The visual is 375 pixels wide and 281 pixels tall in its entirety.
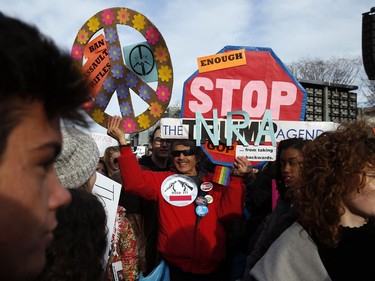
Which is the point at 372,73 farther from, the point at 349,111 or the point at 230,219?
the point at 230,219

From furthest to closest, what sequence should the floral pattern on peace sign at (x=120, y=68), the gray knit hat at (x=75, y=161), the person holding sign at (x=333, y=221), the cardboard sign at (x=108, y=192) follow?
the floral pattern on peace sign at (x=120, y=68) < the cardboard sign at (x=108, y=192) < the gray knit hat at (x=75, y=161) < the person holding sign at (x=333, y=221)

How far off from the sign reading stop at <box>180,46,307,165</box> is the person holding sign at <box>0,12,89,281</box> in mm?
2647

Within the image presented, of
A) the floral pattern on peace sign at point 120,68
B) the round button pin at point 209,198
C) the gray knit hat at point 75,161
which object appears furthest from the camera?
the round button pin at point 209,198

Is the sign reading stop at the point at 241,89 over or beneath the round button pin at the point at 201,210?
over

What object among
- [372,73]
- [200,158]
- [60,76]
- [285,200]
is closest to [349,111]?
[372,73]

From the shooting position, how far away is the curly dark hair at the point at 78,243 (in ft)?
4.48

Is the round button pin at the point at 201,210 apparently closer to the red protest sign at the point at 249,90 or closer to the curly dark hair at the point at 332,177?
the red protest sign at the point at 249,90

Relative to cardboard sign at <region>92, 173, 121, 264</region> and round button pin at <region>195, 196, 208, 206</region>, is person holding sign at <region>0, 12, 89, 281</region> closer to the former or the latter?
cardboard sign at <region>92, 173, 121, 264</region>

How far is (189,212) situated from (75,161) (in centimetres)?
155

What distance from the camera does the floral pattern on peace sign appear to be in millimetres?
3076

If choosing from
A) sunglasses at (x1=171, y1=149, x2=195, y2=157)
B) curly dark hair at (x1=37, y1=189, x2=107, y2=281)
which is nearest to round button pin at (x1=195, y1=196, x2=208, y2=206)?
sunglasses at (x1=171, y1=149, x2=195, y2=157)

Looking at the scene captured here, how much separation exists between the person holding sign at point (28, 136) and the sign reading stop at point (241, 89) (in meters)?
2.65

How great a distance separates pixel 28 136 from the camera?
713 mm

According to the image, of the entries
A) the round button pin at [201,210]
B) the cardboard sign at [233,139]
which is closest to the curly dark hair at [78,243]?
the round button pin at [201,210]
